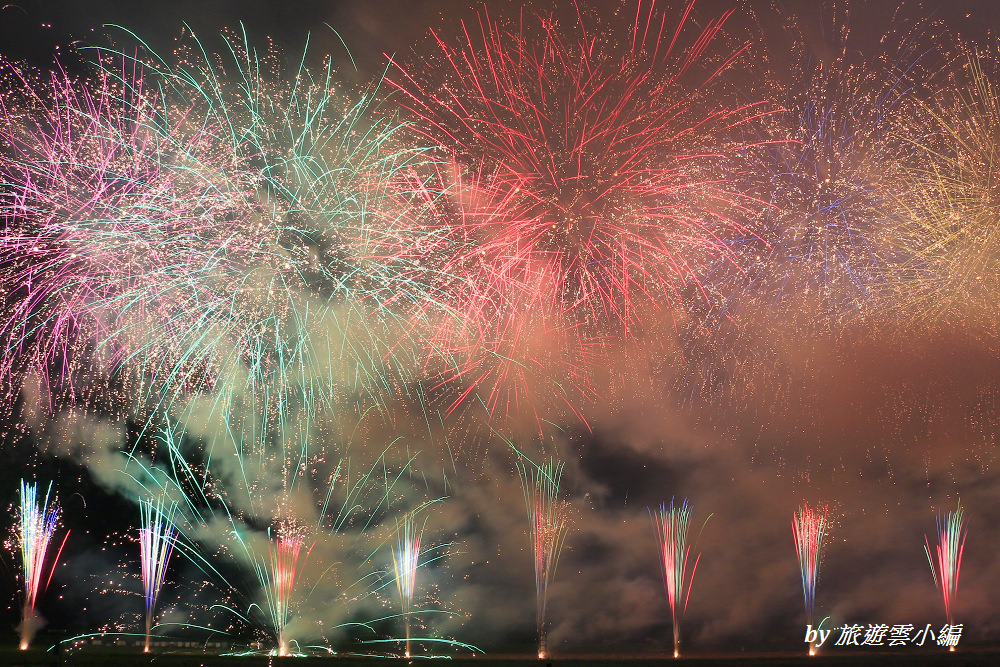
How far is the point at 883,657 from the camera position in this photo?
106 ft

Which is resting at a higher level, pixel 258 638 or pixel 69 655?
pixel 69 655

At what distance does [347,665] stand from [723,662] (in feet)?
54.9

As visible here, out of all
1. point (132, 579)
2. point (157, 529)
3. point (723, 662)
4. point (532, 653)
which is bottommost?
point (532, 653)

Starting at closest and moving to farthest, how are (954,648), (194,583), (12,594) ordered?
(12,594) → (194,583) → (954,648)

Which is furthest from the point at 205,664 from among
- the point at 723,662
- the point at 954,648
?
the point at 954,648

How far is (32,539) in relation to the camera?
27797 millimetres

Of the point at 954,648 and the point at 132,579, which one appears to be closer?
the point at 132,579

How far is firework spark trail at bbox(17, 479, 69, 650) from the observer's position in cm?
2770

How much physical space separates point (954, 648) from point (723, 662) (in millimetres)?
17314

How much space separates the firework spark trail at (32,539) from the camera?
27703mm

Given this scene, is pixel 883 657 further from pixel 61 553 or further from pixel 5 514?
pixel 5 514

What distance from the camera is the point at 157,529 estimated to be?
91.5 feet

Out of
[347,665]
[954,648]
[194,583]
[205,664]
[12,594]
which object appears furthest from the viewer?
[954,648]

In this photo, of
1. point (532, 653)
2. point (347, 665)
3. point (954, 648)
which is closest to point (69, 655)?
point (347, 665)
